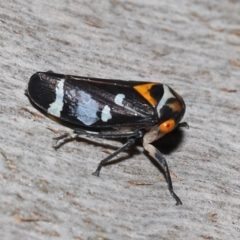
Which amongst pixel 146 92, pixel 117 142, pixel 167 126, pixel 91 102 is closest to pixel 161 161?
pixel 167 126

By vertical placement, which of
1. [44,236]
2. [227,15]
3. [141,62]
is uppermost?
[227,15]

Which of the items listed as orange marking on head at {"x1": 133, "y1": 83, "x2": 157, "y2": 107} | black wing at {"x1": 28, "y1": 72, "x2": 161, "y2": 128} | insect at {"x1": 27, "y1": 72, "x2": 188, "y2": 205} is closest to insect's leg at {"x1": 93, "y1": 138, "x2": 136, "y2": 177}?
insect at {"x1": 27, "y1": 72, "x2": 188, "y2": 205}

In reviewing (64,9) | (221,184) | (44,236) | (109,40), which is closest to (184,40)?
(109,40)

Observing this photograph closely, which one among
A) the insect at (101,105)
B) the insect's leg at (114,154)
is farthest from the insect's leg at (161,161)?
the insect's leg at (114,154)

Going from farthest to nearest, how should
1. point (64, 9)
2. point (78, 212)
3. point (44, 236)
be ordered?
point (64, 9)
point (78, 212)
point (44, 236)

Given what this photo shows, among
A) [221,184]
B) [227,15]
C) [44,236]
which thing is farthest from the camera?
[227,15]

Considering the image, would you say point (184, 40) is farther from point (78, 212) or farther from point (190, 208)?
point (78, 212)

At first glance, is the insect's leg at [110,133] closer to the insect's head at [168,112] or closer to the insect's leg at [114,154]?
the insect's leg at [114,154]
